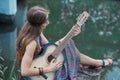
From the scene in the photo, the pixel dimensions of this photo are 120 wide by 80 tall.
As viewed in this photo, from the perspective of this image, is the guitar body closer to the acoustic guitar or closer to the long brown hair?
the acoustic guitar

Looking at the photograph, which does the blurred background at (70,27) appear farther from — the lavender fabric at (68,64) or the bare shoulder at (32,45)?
the bare shoulder at (32,45)

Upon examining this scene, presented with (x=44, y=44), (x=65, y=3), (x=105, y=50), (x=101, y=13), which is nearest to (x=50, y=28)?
(x=105, y=50)

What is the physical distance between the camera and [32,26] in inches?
87.5

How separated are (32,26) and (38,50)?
0.16 metres

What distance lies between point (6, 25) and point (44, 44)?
9.15m

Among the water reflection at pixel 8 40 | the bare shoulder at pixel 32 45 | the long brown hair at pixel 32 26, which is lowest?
the water reflection at pixel 8 40

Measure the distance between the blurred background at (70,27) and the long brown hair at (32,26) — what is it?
3.42m

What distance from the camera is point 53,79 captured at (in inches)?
90.0

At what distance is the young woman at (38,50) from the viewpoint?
2.18 m

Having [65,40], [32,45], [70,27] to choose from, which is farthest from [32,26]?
[70,27]

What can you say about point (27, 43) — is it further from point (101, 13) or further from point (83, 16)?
point (101, 13)

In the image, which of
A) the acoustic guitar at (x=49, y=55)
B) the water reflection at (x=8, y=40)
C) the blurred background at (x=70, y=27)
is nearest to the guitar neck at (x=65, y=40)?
the acoustic guitar at (x=49, y=55)

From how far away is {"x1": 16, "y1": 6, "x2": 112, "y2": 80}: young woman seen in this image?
218 cm

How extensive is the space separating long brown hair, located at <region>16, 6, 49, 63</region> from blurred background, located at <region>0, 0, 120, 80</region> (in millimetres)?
3423
